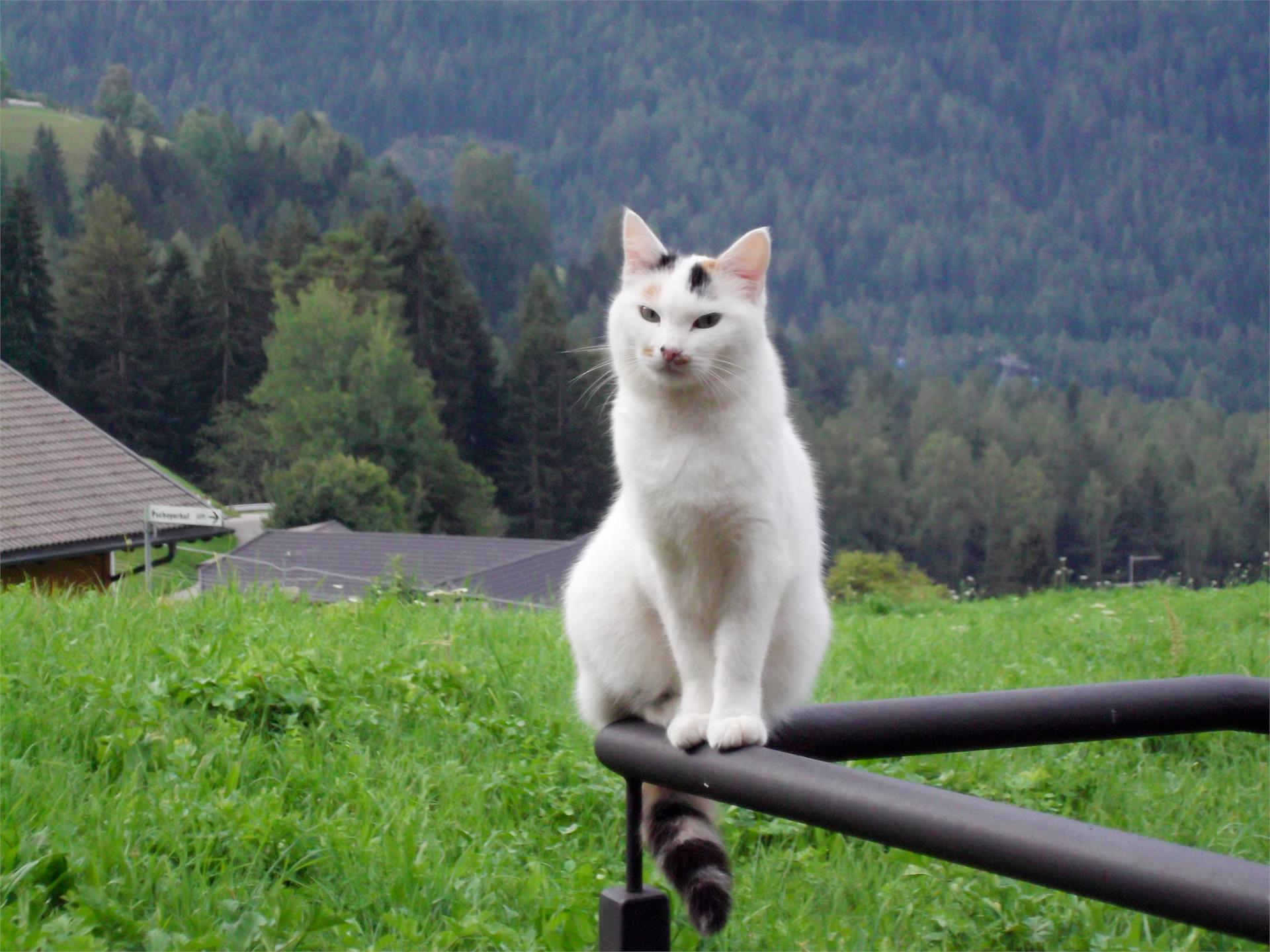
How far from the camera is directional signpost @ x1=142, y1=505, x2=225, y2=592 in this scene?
5.46 meters

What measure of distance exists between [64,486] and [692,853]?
5.27 meters

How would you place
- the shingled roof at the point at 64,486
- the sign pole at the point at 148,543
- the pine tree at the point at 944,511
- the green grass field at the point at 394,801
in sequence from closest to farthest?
1. the green grass field at the point at 394,801
2. the sign pole at the point at 148,543
3. the shingled roof at the point at 64,486
4. the pine tree at the point at 944,511

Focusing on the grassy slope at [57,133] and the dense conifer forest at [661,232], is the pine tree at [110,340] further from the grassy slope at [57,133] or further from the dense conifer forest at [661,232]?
the grassy slope at [57,133]

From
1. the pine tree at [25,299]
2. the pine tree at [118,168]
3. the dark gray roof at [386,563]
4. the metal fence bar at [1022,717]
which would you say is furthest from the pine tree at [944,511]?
the metal fence bar at [1022,717]

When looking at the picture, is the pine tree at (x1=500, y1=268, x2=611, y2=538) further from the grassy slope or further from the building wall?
the building wall

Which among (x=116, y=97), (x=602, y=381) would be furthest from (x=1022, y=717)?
(x=116, y=97)

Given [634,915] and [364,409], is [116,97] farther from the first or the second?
[634,915]

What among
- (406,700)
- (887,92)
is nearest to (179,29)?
(887,92)

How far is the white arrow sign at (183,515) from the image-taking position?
5.63 m

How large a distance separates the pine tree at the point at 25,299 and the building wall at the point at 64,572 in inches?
569

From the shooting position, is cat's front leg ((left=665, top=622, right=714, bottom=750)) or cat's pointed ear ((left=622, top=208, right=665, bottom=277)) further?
cat's pointed ear ((left=622, top=208, right=665, bottom=277))

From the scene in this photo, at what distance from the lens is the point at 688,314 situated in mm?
1509

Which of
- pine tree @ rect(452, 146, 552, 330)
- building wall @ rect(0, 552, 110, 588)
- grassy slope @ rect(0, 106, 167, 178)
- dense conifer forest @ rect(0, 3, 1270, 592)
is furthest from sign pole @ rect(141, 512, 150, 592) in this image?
pine tree @ rect(452, 146, 552, 330)

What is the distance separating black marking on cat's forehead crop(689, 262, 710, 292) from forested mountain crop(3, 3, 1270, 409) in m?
27.6
